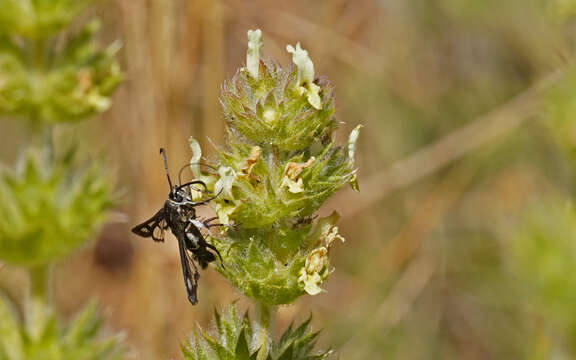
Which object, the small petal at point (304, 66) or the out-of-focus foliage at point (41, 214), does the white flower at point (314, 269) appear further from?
the out-of-focus foliage at point (41, 214)

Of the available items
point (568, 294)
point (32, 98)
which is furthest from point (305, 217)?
point (568, 294)

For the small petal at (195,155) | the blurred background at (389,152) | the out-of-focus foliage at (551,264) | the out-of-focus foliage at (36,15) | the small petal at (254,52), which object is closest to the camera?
the out-of-focus foliage at (36,15)

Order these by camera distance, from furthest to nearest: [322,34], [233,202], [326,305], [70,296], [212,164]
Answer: [326,305]
[70,296]
[322,34]
[212,164]
[233,202]

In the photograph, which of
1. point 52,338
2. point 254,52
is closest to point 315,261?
point 254,52

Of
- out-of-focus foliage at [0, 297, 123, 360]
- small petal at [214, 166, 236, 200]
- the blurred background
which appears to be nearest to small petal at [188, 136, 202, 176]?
small petal at [214, 166, 236, 200]

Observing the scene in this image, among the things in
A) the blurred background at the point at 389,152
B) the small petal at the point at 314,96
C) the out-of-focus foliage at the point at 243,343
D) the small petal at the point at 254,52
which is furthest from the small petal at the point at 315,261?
the blurred background at the point at 389,152

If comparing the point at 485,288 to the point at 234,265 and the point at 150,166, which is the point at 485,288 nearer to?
the point at 150,166
